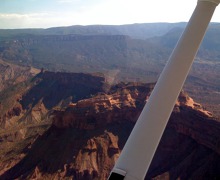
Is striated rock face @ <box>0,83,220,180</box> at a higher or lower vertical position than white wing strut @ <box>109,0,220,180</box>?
lower

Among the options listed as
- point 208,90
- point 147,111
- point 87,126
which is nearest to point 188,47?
point 147,111

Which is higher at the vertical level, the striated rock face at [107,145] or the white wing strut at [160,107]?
the white wing strut at [160,107]

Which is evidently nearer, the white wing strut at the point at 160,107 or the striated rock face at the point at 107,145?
the white wing strut at the point at 160,107

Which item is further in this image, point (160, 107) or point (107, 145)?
point (107, 145)

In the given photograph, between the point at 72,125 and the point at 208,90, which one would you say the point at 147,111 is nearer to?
the point at 72,125

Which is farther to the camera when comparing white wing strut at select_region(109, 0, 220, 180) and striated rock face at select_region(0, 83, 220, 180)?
striated rock face at select_region(0, 83, 220, 180)
